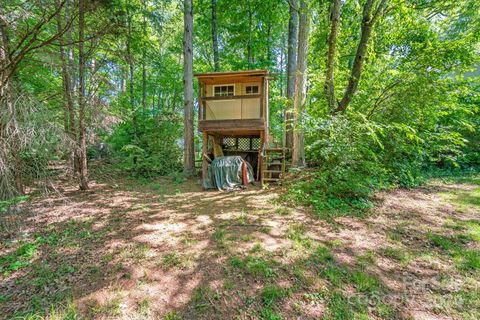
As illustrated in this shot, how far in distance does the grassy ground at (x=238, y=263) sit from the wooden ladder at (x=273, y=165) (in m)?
2.44

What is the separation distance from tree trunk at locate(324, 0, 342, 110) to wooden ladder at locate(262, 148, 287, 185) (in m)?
2.20

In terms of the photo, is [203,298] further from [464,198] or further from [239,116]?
[239,116]

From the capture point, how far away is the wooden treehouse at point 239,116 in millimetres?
7660

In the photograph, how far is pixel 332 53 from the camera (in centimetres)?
600

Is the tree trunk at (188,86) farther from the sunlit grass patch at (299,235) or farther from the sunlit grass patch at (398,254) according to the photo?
the sunlit grass patch at (398,254)

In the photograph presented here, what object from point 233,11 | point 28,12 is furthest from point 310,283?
point 233,11

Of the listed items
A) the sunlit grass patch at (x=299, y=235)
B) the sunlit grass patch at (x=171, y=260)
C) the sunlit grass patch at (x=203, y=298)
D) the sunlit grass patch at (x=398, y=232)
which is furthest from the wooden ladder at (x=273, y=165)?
the sunlit grass patch at (x=203, y=298)

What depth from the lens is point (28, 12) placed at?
294 cm

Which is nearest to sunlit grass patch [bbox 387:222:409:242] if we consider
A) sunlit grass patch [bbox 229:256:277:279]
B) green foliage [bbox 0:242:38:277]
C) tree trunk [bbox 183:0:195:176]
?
sunlit grass patch [bbox 229:256:277:279]

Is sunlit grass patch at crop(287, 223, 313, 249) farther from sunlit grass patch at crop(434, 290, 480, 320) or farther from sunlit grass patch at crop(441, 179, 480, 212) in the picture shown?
sunlit grass patch at crop(441, 179, 480, 212)

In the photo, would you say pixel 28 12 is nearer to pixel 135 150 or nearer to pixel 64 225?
pixel 64 225

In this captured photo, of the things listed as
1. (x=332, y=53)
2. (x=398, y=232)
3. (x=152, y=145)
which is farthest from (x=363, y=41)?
(x=152, y=145)

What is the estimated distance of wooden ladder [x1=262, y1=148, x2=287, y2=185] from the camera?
23.7 feet

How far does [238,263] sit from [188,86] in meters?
7.42
